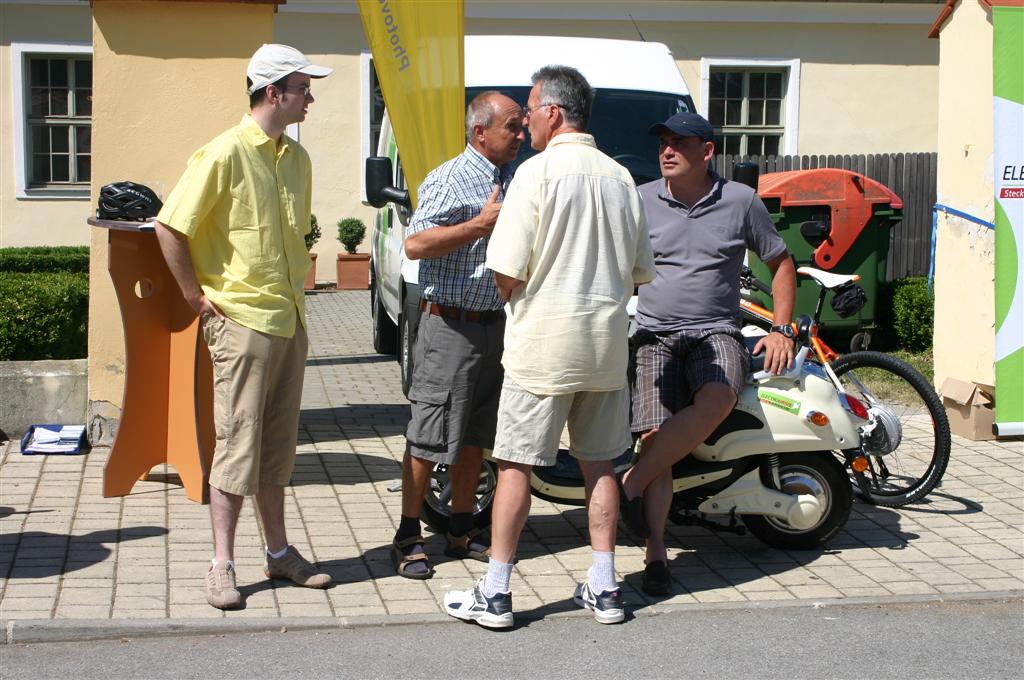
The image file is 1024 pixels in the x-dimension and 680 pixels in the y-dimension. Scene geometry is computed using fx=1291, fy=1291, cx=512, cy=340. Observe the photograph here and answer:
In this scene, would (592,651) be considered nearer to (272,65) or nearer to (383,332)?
(272,65)

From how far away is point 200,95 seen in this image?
23.3ft

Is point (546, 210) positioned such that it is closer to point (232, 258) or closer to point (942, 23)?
point (232, 258)

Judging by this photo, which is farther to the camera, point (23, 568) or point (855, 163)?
point (855, 163)

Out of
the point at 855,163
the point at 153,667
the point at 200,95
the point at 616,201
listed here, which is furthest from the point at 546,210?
the point at 855,163

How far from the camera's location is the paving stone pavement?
503cm

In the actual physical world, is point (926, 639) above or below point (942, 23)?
below

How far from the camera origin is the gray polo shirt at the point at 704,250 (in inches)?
216

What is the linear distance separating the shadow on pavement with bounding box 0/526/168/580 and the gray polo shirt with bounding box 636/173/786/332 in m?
2.50

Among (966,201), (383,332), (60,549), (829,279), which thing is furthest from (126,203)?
(383,332)

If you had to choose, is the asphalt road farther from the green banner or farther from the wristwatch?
the green banner

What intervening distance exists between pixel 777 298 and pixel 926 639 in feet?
5.20

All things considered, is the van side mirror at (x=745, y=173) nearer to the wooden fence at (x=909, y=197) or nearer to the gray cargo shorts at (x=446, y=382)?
the gray cargo shorts at (x=446, y=382)

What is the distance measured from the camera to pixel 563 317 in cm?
458

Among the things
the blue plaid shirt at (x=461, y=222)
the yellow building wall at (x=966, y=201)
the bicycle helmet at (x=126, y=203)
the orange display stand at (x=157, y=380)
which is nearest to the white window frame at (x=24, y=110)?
the orange display stand at (x=157, y=380)
